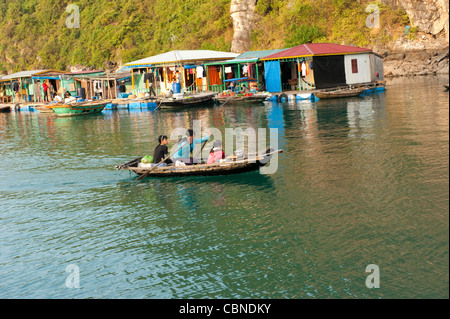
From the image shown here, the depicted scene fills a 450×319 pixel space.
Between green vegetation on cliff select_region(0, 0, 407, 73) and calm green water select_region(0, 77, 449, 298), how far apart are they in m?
33.4

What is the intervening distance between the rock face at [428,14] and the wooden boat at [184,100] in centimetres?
2374

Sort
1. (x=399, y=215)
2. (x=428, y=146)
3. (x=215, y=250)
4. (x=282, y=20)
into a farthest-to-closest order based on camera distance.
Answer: (x=282, y=20), (x=428, y=146), (x=399, y=215), (x=215, y=250)

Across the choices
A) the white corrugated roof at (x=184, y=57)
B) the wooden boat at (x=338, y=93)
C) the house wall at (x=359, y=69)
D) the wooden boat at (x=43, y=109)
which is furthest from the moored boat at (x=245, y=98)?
the wooden boat at (x=43, y=109)

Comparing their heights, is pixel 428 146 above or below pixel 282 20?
below

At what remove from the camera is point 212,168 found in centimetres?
1503

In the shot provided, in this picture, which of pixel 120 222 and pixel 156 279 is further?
pixel 120 222

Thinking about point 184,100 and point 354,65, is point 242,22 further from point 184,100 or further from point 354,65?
point 184,100

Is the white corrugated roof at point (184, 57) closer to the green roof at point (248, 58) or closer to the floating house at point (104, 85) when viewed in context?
the green roof at point (248, 58)

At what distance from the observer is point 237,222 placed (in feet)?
38.5

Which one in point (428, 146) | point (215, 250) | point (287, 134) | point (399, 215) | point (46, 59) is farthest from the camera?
point (46, 59)

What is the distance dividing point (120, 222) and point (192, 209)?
1.80 metres

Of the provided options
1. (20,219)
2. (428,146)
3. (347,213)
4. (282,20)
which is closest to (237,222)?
(347,213)

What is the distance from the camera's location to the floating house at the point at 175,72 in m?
40.4
